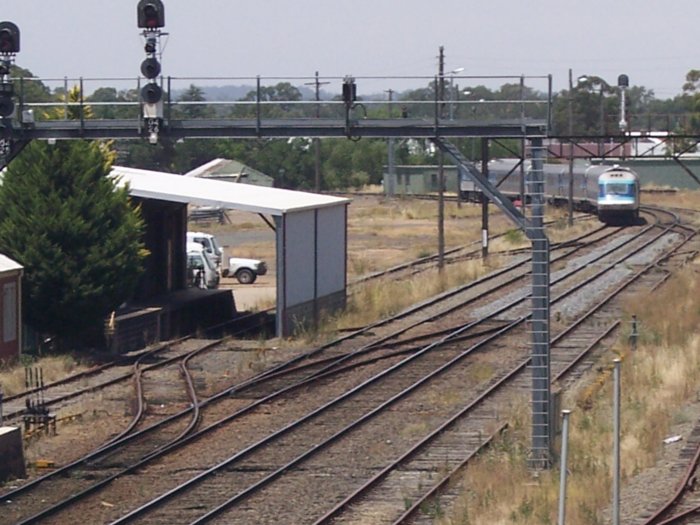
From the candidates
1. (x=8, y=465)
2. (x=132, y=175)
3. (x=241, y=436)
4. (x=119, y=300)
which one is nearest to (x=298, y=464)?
(x=241, y=436)

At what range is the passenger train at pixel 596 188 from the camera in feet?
191

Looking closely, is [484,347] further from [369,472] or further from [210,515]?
[210,515]

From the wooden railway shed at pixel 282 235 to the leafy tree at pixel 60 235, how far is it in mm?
1481

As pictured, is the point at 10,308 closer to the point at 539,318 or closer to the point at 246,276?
the point at 539,318

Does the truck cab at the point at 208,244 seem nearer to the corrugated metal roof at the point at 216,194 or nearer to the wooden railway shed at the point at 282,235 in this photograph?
A: the wooden railway shed at the point at 282,235

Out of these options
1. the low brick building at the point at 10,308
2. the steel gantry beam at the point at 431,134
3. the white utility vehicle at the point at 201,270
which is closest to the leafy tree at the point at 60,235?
the low brick building at the point at 10,308

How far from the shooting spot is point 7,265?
23906mm

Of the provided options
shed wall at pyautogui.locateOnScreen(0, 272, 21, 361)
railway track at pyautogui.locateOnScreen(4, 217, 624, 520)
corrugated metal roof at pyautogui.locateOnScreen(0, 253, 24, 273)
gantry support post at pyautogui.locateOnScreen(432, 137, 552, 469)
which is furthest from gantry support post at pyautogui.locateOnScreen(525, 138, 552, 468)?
shed wall at pyautogui.locateOnScreen(0, 272, 21, 361)

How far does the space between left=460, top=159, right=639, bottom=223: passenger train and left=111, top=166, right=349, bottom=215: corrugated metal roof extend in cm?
1887

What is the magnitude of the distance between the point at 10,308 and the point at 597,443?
38.5 feet

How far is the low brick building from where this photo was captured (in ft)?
78.7

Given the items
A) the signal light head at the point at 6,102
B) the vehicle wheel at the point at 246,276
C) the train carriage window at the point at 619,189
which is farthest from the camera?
the train carriage window at the point at 619,189

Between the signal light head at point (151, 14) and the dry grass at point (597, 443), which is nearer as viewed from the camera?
the dry grass at point (597, 443)

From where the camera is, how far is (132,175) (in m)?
31.9
